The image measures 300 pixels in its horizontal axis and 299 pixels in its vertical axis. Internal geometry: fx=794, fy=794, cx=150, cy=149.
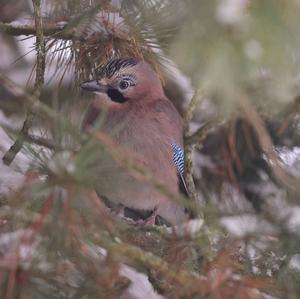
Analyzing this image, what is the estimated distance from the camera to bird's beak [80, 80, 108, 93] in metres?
2.69

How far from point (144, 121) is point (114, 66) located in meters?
0.25

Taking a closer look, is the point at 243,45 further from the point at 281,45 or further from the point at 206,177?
the point at 206,177

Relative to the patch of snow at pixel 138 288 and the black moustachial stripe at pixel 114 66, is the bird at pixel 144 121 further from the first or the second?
the patch of snow at pixel 138 288

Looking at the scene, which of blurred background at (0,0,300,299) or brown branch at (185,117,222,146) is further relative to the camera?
brown branch at (185,117,222,146)

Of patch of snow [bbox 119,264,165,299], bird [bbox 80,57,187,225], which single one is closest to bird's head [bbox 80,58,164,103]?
bird [bbox 80,57,187,225]

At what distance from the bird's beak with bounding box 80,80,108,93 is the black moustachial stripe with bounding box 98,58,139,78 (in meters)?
0.04

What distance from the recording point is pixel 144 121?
291 cm

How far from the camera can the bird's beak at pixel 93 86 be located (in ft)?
8.84

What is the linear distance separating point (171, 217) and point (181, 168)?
20 centimetres

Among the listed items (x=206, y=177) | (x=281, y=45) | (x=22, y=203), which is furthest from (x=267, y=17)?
(x=206, y=177)

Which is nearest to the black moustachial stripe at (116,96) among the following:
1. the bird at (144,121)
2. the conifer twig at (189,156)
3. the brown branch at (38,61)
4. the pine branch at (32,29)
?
the bird at (144,121)

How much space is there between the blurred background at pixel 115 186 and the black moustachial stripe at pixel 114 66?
33mm

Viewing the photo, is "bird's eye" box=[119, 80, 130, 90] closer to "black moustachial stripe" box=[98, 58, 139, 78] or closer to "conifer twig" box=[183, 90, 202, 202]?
"black moustachial stripe" box=[98, 58, 139, 78]

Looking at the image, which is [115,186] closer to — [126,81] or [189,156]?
[189,156]
